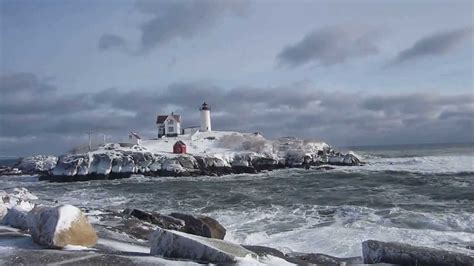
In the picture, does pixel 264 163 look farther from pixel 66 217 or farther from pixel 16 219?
pixel 66 217

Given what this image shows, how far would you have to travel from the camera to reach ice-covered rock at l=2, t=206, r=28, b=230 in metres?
11.5

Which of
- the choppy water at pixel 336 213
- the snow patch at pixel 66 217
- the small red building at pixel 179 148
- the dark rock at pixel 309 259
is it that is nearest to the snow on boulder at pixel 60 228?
the snow patch at pixel 66 217

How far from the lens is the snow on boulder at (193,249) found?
821cm

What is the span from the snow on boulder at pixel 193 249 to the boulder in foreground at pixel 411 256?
2.77m

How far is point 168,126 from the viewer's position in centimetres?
8500

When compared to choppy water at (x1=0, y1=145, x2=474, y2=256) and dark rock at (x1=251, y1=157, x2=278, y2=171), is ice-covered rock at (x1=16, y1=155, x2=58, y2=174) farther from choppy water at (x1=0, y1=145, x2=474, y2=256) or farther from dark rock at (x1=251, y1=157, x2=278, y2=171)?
choppy water at (x1=0, y1=145, x2=474, y2=256)

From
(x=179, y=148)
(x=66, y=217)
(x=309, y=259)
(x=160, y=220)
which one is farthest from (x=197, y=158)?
(x=66, y=217)

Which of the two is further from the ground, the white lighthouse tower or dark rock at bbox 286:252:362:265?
the white lighthouse tower

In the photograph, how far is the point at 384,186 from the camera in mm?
31562

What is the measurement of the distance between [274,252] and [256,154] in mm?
53807

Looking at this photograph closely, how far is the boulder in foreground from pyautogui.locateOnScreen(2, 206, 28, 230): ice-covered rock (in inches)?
334

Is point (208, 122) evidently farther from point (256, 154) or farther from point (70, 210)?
point (70, 210)

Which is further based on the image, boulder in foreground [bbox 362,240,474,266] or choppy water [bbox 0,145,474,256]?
choppy water [bbox 0,145,474,256]

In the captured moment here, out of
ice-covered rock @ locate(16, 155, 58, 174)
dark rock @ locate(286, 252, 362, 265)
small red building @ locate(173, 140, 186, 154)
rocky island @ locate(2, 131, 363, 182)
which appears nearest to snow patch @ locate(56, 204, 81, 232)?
dark rock @ locate(286, 252, 362, 265)
